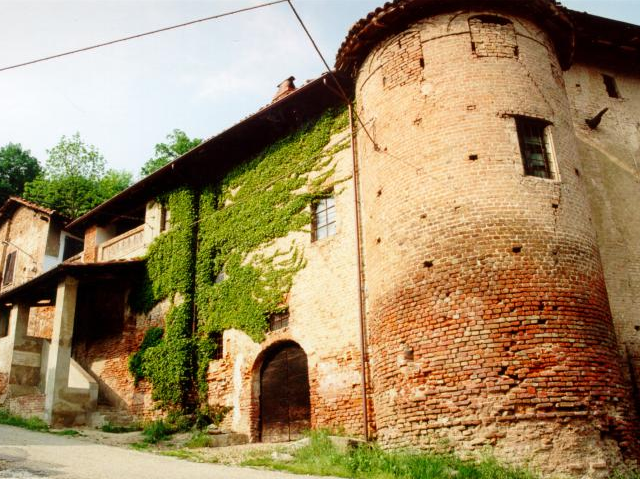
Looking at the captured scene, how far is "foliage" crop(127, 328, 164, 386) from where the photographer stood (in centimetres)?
1664

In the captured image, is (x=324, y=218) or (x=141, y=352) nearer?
(x=324, y=218)

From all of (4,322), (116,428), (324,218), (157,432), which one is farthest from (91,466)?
(4,322)

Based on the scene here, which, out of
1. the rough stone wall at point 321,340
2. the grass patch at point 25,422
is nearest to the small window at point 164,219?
the rough stone wall at point 321,340

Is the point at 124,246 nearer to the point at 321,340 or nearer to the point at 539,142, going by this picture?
the point at 321,340

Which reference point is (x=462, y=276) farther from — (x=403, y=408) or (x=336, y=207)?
(x=336, y=207)

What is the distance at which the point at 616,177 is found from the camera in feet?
44.7

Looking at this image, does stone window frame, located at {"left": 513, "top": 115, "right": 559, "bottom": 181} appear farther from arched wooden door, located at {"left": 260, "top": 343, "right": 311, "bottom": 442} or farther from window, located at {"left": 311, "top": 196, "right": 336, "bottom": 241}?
arched wooden door, located at {"left": 260, "top": 343, "right": 311, "bottom": 442}

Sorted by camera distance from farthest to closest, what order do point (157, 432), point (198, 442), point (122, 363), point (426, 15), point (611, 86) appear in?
point (122, 363)
point (611, 86)
point (157, 432)
point (198, 442)
point (426, 15)

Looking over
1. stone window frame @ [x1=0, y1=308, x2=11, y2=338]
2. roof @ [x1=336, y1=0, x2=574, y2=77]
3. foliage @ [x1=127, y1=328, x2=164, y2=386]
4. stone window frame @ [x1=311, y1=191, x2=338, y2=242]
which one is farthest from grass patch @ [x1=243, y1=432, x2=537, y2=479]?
stone window frame @ [x1=0, y1=308, x2=11, y2=338]

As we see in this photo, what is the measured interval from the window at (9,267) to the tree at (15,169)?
1148 cm

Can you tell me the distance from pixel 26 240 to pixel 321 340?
60.3 ft

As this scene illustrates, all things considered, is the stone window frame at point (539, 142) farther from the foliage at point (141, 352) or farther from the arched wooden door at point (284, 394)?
the foliage at point (141, 352)

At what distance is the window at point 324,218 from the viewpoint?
13.9m

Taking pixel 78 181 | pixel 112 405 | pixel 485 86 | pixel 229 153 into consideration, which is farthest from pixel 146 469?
pixel 78 181
